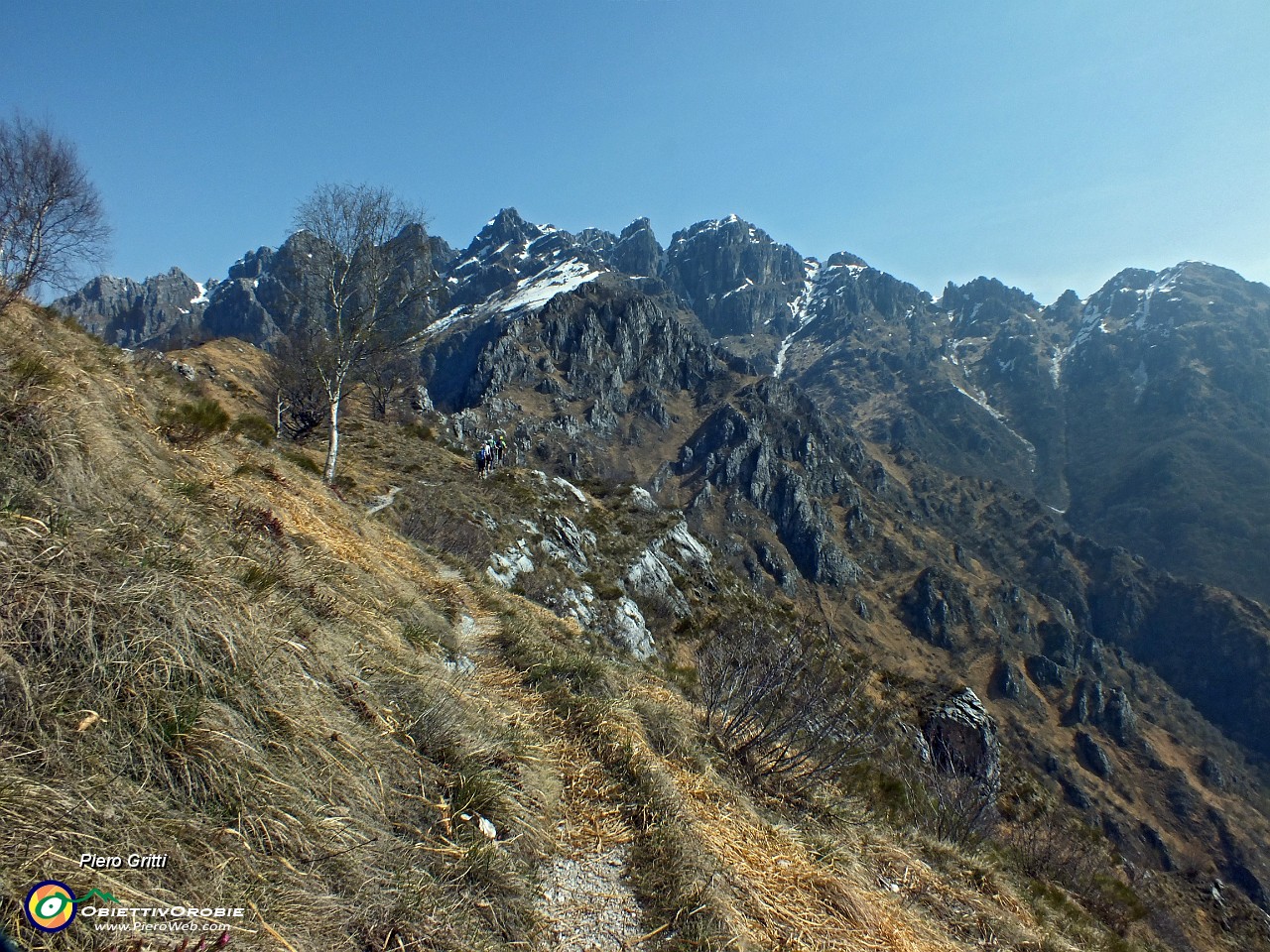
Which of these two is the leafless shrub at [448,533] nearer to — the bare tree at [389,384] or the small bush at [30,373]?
the small bush at [30,373]

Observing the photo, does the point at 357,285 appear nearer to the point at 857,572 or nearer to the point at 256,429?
the point at 256,429

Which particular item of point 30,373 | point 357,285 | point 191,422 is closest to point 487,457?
point 357,285

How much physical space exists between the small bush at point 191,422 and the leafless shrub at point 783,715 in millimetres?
6846

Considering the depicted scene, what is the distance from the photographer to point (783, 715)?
6.13 m

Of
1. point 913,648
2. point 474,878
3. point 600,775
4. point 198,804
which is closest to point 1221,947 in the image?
point 600,775

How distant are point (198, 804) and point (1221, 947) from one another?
100 feet

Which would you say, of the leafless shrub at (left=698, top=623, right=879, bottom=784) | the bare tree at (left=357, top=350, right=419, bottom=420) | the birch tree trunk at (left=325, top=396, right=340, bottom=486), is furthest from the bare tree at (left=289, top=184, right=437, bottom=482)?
the leafless shrub at (left=698, top=623, right=879, bottom=784)

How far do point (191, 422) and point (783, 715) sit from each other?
787 cm

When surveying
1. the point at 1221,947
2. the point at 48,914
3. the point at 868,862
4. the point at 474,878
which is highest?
the point at 48,914

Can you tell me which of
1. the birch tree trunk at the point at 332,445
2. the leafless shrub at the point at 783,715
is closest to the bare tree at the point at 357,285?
the birch tree trunk at the point at 332,445

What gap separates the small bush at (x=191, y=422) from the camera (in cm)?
699

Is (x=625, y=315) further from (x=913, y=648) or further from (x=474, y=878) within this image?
(x=474, y=878)

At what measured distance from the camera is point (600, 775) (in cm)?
438

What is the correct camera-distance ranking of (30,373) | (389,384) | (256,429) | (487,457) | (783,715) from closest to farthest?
1. (30,373)
2. (783,715)
3. (256,429)
4. (487,457)
5. (389,384)
